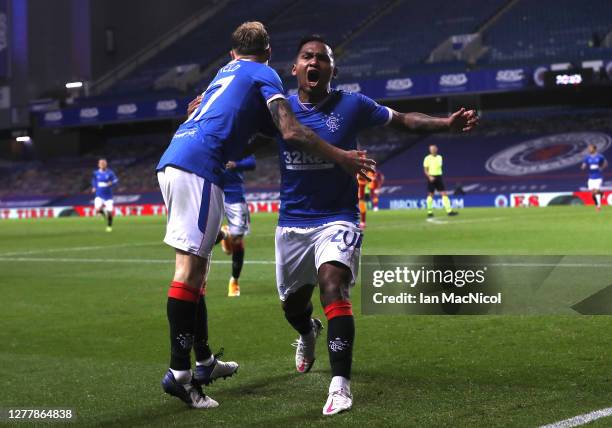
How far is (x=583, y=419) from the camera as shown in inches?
190

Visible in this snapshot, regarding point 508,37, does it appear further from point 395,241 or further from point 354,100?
point 354,100

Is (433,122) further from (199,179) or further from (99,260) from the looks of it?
(99,260)

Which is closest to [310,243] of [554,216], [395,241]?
[395,241]

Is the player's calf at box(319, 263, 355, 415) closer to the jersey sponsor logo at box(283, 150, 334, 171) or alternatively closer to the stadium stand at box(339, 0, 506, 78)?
the jersey sponsor logo at box(283, 150, 334, 171)

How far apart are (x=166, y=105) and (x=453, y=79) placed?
15206mm

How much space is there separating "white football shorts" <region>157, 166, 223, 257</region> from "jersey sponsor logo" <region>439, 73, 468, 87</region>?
38819 mm

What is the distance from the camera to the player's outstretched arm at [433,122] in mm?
5914

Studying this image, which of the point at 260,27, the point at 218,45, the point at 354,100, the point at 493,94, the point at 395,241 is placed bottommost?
the point at 395,241

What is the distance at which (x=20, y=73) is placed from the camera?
53344 mm

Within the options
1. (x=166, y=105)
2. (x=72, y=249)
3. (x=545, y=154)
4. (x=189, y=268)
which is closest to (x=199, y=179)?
(x=189, y=268)

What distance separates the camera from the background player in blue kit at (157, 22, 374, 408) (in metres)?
5.43

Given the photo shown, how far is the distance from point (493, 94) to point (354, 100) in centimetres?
4300

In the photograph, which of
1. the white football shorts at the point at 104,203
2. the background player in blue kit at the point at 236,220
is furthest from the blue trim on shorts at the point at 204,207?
the white football shorts at the point at 104,203

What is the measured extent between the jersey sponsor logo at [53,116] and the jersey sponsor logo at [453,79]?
21.6 meters
